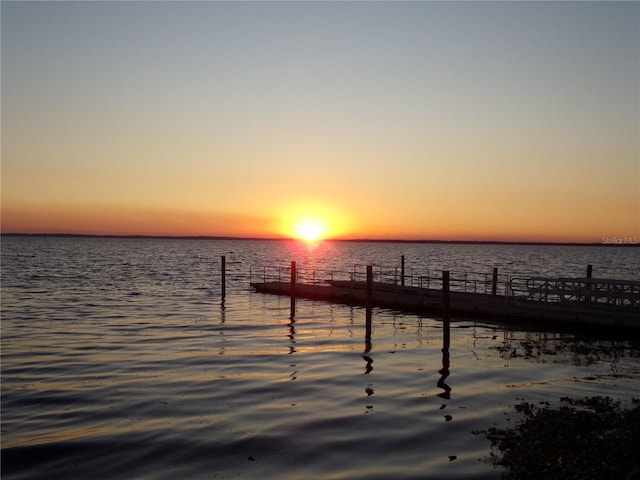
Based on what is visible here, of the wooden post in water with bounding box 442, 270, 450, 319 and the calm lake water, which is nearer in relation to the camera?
the calm lake water

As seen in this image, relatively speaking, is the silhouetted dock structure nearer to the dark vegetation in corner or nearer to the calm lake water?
the calm lake water

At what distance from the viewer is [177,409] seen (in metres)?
16.0

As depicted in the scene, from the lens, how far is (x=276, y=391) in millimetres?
18016

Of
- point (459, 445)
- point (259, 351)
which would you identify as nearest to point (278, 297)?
point (259, 351)

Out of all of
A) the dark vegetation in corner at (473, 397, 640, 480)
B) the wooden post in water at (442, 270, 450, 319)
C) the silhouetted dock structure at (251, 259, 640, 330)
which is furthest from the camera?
the silhouetted dock structure at (251, 259, 640, 330)

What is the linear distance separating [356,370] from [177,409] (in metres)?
7.11

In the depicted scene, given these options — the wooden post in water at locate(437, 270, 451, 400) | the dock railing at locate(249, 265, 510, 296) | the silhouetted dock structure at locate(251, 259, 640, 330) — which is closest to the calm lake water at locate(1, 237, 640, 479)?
the wooden post in water at locate(437, 270, 451, 400)

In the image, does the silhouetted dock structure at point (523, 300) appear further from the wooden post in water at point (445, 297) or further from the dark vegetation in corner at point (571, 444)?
the dark vegetation in corner at point (571, 444)

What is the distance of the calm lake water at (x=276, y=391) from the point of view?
1250 centimetres

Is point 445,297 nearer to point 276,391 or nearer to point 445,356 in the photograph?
point 445,356

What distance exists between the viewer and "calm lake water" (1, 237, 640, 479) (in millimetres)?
12500

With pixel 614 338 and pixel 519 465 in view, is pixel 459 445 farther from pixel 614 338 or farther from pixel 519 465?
pixel 614 338

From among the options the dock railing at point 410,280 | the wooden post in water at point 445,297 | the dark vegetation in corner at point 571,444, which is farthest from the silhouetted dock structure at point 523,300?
the dark vegetation in corner at point 571,444

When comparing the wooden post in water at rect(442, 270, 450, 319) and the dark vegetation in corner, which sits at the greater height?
the wooden post in water at rect(442, 270, 450, 319)
